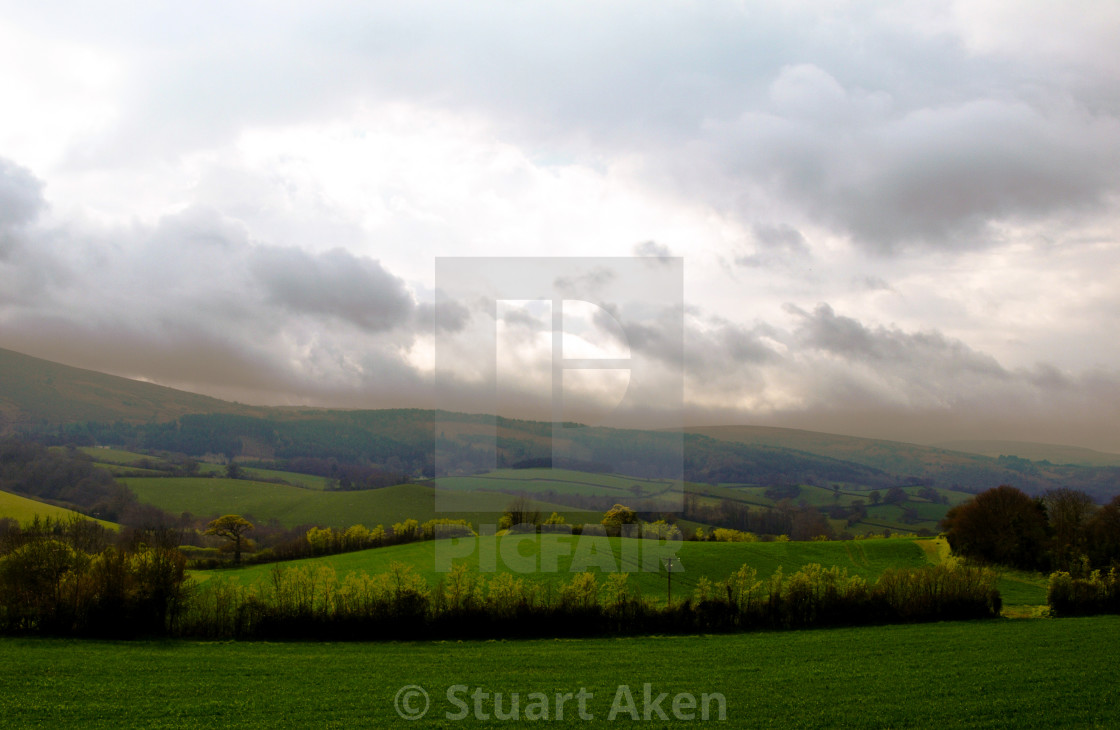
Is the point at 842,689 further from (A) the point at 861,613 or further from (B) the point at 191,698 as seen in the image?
(B) the point at 191,698

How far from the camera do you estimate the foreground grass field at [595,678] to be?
20156mm

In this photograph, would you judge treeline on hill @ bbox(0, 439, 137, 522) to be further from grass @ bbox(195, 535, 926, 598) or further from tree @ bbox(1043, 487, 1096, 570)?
tree @ bbox(1043, 487, 1096, 570)

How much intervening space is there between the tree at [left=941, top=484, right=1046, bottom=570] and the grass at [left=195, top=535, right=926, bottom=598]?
17.5 ft

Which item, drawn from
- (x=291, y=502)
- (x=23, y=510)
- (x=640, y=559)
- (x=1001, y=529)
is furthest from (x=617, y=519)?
(x=291, y=502)

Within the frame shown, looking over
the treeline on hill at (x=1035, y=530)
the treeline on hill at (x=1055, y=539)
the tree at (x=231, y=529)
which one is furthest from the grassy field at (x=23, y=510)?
the treeline on hill at (x=1035, y=530)

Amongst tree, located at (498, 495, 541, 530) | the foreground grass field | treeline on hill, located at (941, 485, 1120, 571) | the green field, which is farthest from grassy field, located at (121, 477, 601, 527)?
the foreground grass field

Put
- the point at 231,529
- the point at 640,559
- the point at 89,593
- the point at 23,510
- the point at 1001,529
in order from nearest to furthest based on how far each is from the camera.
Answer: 1. the point at 89,593
2. the point at 640,559
3. the point at 1001,529
4. the point at 231,529
5. the point at 23,510

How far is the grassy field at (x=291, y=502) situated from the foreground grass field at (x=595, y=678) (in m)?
80.8

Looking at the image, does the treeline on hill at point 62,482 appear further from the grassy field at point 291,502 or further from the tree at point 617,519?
the tree at point 617,519

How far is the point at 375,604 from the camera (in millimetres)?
34625

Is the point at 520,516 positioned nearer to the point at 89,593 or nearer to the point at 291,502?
the point at 89,593

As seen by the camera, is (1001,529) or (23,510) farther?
(23,510)

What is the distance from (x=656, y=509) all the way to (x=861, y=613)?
67.7m

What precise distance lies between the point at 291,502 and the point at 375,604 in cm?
12827
